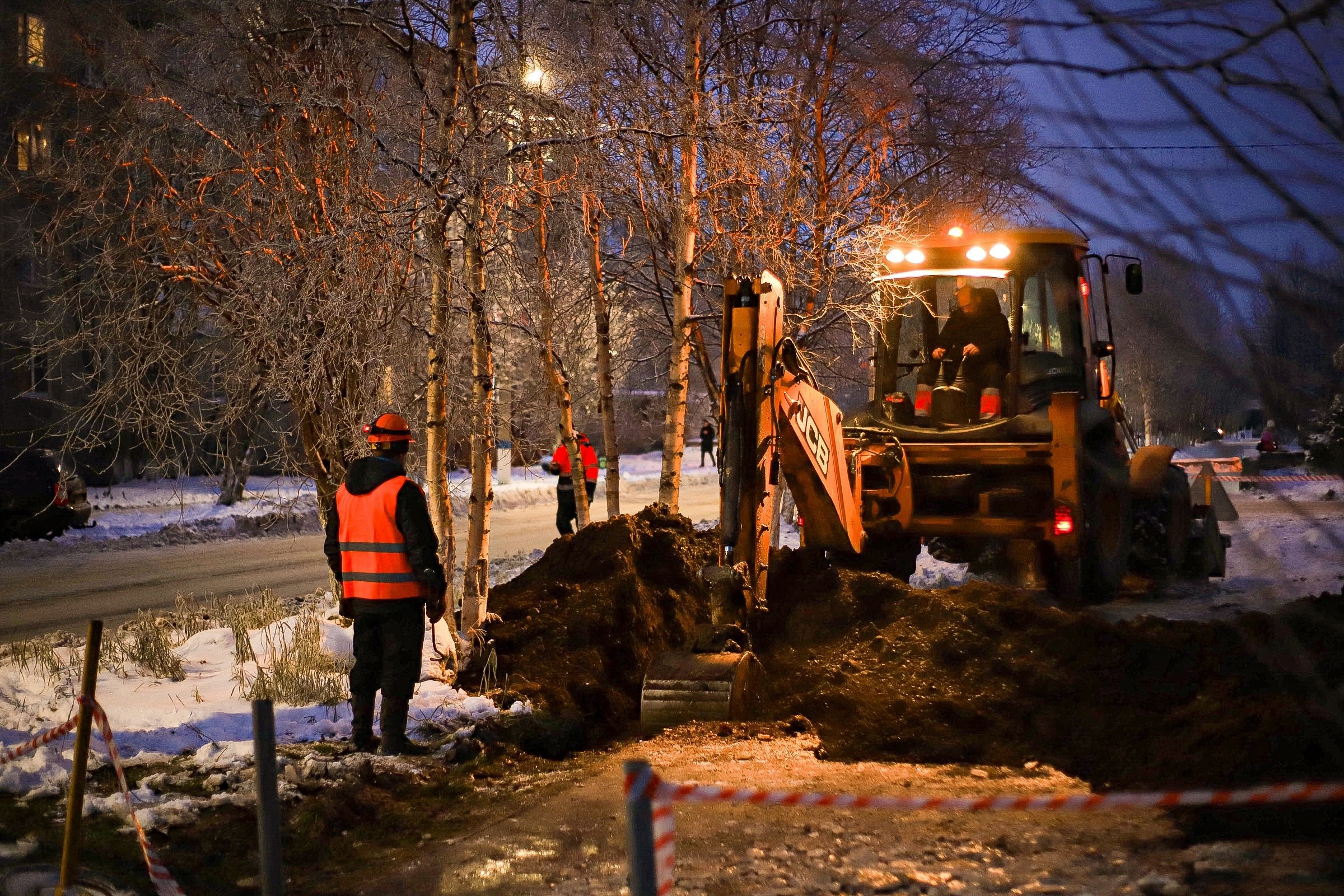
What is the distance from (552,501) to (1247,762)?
2388 centimetres

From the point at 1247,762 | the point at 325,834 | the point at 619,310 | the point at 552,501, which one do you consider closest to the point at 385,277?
the point at 325,834

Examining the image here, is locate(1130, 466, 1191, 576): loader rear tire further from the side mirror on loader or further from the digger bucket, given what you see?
the side mirror on loader

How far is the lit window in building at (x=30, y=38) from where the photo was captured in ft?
56.3

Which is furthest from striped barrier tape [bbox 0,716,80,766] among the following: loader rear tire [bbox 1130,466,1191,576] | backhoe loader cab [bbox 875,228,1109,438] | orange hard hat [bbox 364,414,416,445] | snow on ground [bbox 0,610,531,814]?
Result: loader rear tire [bbox 1130,466,1191,576]

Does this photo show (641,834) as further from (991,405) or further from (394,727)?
(991,405)

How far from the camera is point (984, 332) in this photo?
34.3 ft

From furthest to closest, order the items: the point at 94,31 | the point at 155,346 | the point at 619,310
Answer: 1. the point at 619,310
2. the point at 94,31
3. the point at 155,346

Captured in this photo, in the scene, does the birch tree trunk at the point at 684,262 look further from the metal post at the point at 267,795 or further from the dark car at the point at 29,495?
the dark car at the point at 29,495

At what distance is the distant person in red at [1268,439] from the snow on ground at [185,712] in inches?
215

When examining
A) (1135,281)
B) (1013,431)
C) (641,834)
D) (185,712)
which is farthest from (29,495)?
(1135,281)

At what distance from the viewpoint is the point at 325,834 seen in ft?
17.8

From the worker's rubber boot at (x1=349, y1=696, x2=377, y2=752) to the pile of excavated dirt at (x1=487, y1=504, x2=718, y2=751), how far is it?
1103 mm

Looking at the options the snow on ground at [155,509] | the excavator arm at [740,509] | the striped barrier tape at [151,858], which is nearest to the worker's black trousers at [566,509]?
the snow on ground at [155,509]

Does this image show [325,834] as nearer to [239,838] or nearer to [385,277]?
[239,838]
